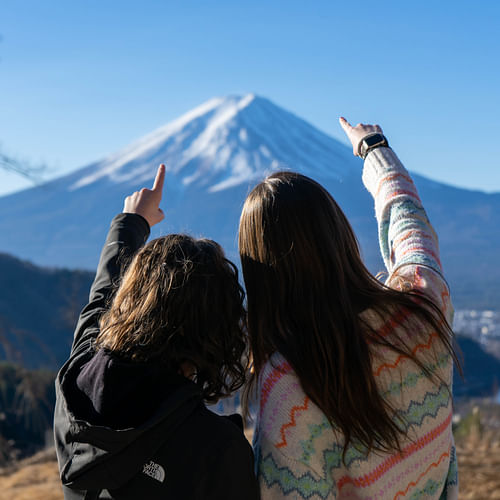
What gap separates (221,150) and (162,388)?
5861 centimetres

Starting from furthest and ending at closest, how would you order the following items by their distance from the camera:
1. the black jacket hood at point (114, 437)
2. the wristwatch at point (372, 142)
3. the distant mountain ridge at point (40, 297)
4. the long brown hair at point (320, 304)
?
the distant mountain ridge at point (40, 297)
the wristwatch at point (372, 142)
the long brown hair at point (320, 304)
the black jacket hood at point (114, 437)

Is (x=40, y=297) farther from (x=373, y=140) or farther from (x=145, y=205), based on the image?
(x=373, y=140)

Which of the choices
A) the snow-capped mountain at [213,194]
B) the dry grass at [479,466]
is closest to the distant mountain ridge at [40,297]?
the dry grass at [479,466]

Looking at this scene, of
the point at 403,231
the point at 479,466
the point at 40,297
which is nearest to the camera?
the point at 403,231

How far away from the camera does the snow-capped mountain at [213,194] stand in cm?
5016

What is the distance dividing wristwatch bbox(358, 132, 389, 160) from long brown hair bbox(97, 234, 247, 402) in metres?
0.58

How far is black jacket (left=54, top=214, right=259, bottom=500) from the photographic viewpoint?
1016 mm

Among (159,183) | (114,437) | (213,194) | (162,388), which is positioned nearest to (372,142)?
(159,183)

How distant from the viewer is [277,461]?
1.16 metres

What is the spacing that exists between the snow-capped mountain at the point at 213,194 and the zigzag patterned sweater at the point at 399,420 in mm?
43462

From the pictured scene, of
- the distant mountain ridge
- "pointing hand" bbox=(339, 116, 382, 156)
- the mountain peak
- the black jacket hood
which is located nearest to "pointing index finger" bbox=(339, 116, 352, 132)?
"pointing hand" bbox=(339, 116, 382, 156)

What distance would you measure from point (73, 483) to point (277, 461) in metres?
0.36

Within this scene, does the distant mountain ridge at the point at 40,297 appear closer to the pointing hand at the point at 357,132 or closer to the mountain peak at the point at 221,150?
the pointing hand at the point at 357,132

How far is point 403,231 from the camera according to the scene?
1.42m
